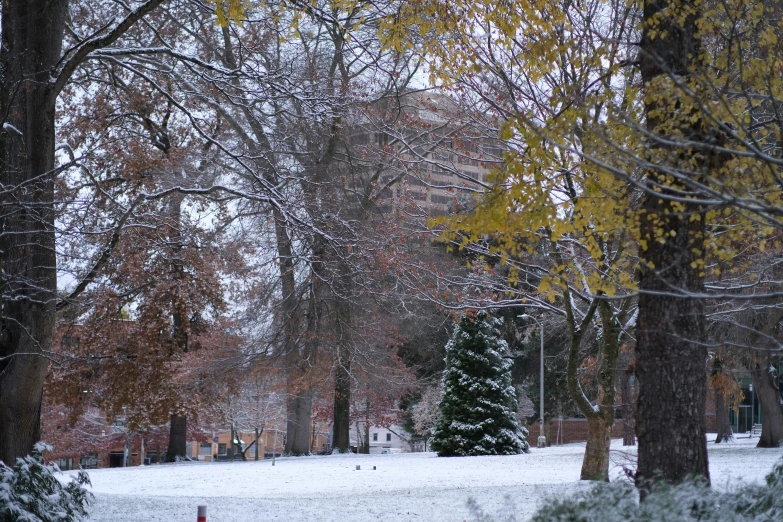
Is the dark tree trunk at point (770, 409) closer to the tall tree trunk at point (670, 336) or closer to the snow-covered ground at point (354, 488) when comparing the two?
the snow-covered ground at point (354, 488)

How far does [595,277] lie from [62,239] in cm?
664

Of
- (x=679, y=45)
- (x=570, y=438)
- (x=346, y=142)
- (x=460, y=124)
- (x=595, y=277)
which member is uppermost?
(x=346, y=142)

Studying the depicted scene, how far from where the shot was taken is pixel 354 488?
1441 centimetres

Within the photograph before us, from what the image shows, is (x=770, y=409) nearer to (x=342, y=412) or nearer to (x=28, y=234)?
(x=342, y=412)

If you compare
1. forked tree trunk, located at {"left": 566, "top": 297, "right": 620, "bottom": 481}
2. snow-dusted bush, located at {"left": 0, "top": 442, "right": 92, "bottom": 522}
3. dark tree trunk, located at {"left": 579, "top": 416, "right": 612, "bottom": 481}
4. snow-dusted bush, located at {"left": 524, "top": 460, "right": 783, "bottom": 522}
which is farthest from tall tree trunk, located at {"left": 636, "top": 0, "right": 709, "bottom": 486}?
dark tree trunk, located at {"left": 579, "top": 416, "right": 612, "bottom": 481}

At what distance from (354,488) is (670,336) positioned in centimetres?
846

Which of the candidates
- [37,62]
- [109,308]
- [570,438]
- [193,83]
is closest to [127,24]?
[37,62]

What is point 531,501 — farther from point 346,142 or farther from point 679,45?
point 346,142

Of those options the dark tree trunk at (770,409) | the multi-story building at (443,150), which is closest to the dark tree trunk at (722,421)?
the dark tree trunk at (770,409)

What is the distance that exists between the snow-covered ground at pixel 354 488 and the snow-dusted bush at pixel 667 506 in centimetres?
57

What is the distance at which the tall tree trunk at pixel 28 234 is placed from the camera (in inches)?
367

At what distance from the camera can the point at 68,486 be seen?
8461 mm

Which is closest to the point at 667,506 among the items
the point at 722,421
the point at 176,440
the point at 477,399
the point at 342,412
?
the point at 477,399

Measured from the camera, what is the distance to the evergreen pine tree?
82.8ft
